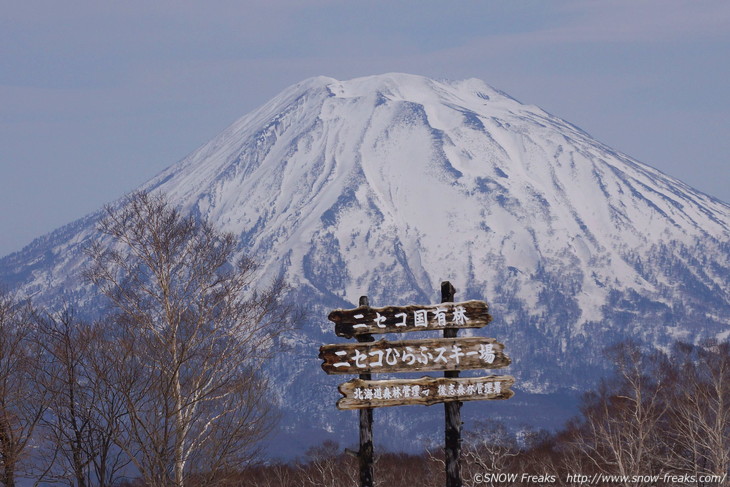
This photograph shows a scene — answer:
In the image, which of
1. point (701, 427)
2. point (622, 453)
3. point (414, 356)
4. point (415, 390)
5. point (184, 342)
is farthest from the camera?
point (701, 427)

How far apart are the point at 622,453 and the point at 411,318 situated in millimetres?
11659

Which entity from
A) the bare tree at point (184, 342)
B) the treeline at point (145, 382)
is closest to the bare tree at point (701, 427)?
the bare tree at point (184, 342)

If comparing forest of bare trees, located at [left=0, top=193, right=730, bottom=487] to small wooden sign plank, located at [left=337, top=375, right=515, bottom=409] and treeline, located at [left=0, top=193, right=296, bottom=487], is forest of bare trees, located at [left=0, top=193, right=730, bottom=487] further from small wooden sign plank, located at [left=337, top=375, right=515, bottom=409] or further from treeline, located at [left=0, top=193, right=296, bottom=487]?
small wooden sign plank, located at [left=337, top=375, right=515, bottom=409]

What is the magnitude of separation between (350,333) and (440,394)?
1.39 m

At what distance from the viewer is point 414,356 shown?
13.6 meters

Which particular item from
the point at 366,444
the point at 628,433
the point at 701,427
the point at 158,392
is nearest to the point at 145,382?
the point at 158,392

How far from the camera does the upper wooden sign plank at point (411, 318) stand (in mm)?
13586

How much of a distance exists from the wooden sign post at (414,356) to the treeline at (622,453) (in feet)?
8.61

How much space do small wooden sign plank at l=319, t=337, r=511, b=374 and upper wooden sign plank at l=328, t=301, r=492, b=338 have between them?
7.9 inches

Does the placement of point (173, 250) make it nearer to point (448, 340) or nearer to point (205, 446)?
point (205, 446)

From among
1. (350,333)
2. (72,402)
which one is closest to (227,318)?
(72,402)

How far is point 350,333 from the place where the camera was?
13844mm

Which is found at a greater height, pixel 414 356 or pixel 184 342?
pixel 184 342

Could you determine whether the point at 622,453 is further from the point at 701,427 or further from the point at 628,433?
the point at 701,427
